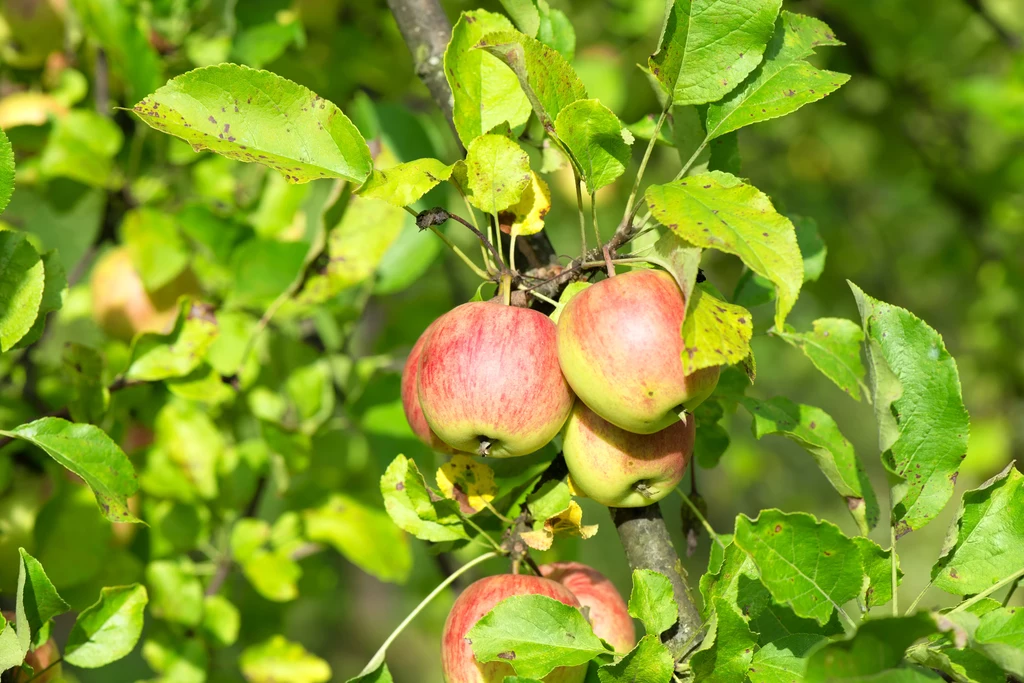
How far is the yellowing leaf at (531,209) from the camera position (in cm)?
83

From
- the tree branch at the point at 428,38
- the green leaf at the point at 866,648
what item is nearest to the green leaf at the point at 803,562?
the green leaf at the point at 866,648

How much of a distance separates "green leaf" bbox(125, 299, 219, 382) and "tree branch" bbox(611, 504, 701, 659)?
1.99ft

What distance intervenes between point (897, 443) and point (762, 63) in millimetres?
390

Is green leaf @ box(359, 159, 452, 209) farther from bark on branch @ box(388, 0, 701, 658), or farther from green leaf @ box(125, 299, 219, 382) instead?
green leaf @ box(125, 299, 219, 382)

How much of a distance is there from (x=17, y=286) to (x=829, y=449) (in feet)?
2.72

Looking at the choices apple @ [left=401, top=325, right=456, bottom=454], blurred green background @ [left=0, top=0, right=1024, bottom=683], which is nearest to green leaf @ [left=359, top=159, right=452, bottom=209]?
apple @ [left=401, top=325, right=456, bottom=454]

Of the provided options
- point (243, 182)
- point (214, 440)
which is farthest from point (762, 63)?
point (243, 182)

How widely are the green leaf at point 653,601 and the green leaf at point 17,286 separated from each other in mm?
632

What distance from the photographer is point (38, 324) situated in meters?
0.92

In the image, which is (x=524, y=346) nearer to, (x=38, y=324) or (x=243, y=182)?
(x=38, y=324)

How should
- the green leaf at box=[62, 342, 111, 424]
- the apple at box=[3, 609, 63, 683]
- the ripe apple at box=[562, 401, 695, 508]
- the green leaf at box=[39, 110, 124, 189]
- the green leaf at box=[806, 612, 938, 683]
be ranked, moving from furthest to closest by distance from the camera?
the green leaf at box=[39, 110, 124, 189] → the green leaf at box=[62, 342, 111, 424] → the apple at box=[3, 609, 63, 683] → the ripe apple at box=[562, 401, 695, 508] → the green leaf at box=[806, 612, 938, 683]

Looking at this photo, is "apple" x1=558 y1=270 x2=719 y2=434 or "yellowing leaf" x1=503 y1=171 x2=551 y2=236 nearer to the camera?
"apple" x1=558 y1=270 x2=719 y2=434

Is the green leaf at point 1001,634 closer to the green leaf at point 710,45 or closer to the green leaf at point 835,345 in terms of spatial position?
the green leaf at point 835,345

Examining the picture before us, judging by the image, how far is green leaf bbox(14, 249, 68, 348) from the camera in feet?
2.99
